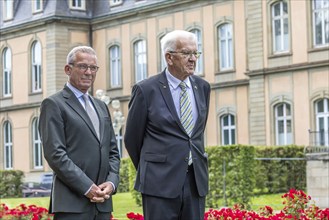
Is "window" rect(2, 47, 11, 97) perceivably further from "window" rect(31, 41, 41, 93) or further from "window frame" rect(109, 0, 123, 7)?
"window frame" rect(109, 0, 123, 7)

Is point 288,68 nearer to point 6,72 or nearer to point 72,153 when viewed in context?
point 6,72

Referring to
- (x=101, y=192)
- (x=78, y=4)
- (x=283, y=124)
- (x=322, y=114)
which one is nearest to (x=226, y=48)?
(x=283, y=124)

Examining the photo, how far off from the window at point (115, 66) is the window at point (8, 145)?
24.2ft

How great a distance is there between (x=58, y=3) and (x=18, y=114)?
20.8 ft

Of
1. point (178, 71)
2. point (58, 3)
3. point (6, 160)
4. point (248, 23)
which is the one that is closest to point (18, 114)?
point (6, 160)

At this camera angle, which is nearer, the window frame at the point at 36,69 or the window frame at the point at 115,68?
the window frame at the point at 115,68

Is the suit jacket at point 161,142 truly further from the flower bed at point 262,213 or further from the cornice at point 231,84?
the cornice at point 231,84

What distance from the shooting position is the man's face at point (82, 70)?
7617 mm

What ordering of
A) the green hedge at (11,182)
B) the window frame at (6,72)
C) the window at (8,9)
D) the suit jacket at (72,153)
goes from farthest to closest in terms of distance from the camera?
the window at (8,9)
the window frame at (6,72)
the green hedge at (11,182)
the suit jacket at (72,153)

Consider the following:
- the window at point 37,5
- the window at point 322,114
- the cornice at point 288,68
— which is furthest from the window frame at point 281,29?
the window at point 37,5

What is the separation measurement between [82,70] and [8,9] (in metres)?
45.3

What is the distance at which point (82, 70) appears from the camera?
25.0ft

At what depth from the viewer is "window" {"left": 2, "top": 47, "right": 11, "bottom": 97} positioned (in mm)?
51375

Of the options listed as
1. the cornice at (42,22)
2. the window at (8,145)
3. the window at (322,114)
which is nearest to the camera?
the window at (322,114)
